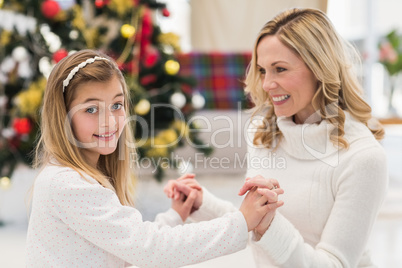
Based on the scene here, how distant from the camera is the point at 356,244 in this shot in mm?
1199

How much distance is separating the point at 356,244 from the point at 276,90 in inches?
18.6

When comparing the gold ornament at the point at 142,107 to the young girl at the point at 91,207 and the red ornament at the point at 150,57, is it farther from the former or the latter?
the young girl at the point at 91,207

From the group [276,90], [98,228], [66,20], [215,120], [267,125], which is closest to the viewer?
[98,228]

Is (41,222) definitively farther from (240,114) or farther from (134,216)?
(240,114)

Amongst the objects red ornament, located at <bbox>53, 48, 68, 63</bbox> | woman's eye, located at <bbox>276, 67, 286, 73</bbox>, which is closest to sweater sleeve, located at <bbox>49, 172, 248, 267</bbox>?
woman's eye, located at <bbox>276, 67, 286, 73</bbox>

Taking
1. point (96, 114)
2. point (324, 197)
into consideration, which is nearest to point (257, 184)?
point (324, 197)

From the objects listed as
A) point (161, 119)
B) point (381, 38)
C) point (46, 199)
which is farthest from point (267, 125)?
point (381, 38)

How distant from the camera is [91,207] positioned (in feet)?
3.58

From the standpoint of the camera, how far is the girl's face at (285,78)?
1311 mm

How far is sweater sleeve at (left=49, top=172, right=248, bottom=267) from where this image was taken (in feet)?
3.55

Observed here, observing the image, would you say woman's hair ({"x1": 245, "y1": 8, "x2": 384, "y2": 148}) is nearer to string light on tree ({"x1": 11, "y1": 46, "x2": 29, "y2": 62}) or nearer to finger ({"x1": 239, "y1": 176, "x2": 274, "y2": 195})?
finger ({"x1": 239, "y1": 176, "x2": 274, "y2": 195})

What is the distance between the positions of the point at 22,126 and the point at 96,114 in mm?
1301

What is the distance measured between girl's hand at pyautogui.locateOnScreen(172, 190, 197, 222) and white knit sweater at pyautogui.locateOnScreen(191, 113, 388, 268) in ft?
0.83

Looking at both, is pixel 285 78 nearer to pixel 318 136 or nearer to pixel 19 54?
pixel 318 136
